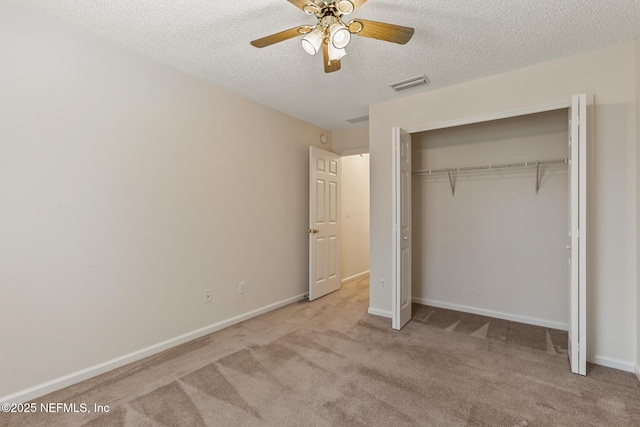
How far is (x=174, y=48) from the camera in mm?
2451

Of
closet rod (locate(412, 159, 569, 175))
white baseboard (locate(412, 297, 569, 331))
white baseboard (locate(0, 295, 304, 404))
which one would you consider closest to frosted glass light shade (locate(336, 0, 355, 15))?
closet rod (locate(412, 159, 569, 175))

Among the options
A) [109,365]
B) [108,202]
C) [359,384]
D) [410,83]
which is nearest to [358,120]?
[410,83]

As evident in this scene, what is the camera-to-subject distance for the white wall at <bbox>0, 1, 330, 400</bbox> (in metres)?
1.96

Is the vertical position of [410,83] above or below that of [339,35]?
above

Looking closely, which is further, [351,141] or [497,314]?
[351,141]

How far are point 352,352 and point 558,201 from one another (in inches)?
106

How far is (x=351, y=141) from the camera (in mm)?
4750

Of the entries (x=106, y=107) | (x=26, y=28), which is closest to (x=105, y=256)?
(x=106, y=107)

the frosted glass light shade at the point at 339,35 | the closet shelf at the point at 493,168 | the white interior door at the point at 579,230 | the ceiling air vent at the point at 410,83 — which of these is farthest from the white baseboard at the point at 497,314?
the frosted glass light shade at the point at 339,35

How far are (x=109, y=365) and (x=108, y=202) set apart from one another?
1.27 m

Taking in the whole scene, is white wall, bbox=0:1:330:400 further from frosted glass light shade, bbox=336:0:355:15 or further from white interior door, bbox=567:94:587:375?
white interior door, bbox=567:94:587:375

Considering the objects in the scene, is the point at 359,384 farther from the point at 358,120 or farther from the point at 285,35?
the point at 358,120

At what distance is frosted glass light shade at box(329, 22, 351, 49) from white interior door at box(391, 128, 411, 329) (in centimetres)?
145

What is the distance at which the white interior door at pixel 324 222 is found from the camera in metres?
4.21
